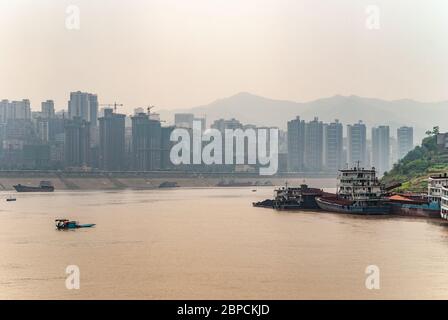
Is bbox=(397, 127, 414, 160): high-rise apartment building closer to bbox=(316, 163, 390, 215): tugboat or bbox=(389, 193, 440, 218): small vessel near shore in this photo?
bbox=(316, 163, 390, 215): tugboat

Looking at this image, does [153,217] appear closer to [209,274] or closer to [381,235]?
[381,235]

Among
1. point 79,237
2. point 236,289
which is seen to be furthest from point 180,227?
point 236,289

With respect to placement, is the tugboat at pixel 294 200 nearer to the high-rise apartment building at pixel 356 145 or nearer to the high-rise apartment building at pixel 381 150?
the high-rise apartment building at pixel 381 150

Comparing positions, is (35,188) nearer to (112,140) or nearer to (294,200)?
(112,140)

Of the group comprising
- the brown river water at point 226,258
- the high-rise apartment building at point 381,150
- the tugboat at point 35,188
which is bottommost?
the brown river water at point 226,258

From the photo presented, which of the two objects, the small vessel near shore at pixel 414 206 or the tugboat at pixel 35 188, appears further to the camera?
the tugboat at pixel 35 188

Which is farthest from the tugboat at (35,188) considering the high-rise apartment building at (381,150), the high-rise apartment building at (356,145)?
the high-rise apartment building at (381,150)
